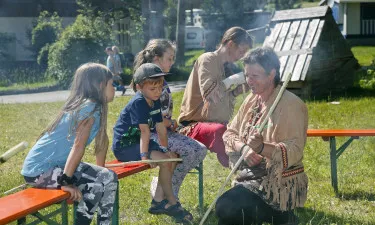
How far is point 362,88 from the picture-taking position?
1379 cm

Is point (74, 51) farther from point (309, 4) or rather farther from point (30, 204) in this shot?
point (309, 4)

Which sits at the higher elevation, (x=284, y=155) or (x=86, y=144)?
(x=86, y=144)

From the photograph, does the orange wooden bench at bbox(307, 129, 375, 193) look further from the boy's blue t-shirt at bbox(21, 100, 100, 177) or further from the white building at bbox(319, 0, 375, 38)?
the white building at bbox(319, 0, 375, 38)

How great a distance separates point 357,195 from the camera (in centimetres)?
607

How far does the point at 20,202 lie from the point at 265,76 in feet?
5.66

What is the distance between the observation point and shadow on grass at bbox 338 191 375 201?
19.6 feet

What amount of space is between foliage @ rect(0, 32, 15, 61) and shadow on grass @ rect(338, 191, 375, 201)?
23109 mm

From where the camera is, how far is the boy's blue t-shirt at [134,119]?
5004 millimetres

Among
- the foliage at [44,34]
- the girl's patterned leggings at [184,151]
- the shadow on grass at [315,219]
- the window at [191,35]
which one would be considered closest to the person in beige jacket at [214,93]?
the girl's patterned leggings at [184,151]

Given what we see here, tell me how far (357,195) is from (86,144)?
9.17ft

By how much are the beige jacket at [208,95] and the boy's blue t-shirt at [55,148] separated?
4.94ft

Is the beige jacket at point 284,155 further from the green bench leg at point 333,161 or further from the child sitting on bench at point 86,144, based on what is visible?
the green bench leg at point 333,161

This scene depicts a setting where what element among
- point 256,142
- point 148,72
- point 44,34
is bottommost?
point 44,34

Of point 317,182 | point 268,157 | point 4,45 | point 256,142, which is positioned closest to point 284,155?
point 268,157
